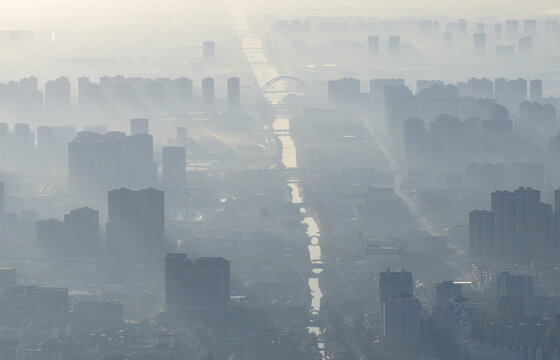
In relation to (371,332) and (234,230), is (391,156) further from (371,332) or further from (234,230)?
(371,332)

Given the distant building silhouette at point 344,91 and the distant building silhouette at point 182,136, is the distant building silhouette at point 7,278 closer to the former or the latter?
the distant building silhouette at point 182,136

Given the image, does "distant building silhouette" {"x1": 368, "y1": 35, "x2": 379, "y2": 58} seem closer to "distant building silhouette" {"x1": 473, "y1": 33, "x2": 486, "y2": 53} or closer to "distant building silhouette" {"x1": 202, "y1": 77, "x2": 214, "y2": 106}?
"distant building silhouette" {"x1": 473, "y1": 33, "x2": 486, "y2": 53}

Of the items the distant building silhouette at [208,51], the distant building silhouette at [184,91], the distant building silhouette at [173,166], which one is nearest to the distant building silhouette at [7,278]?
the distant building silhouette at [173,166]

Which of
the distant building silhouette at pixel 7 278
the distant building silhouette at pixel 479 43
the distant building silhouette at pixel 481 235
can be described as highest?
the distant building silhouette at pixel 479 43

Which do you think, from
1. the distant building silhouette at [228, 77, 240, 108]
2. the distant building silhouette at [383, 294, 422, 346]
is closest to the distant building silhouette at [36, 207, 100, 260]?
the distant building silhouette at [383, 294, 422, 346]

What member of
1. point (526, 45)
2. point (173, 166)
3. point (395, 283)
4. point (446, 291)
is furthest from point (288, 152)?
point (446, 291)

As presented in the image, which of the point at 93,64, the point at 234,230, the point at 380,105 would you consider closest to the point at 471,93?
the point at 380,105

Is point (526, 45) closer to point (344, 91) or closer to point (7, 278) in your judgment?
point (344, 91)

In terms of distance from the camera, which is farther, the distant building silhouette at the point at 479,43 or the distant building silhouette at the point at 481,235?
the distant building silhouette at the point at 479,43
